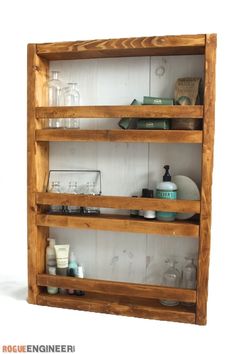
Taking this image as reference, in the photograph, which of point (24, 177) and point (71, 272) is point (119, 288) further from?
point (24, 177)

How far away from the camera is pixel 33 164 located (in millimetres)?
1339

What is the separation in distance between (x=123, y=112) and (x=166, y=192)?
300 millimetres

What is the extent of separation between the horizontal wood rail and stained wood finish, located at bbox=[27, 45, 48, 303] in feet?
0.15

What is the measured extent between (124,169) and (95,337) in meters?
0.58

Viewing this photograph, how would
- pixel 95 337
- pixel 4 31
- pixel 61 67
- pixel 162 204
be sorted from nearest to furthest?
1. pixel 95 337
2. pixel 162 204
3. pixel 61 67
4. pixel 4 31

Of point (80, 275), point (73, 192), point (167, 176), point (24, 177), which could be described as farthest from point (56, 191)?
point (167, 176)

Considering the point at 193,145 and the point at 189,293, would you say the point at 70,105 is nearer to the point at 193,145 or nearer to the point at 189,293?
the point at 193,145

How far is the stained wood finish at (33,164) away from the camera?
1.32 metres

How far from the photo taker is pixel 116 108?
1.24 m

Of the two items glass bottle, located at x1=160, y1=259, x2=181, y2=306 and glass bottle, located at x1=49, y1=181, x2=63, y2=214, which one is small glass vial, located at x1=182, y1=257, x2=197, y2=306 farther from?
glass bottle, located at x1=49, y1=181, x2=63, y2=214

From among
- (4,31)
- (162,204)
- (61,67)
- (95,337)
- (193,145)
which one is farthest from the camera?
(4,31)

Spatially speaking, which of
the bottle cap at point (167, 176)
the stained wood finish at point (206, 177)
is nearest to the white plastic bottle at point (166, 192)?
the bottle cap at point (167, 176)

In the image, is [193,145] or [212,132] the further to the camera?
[193,145]

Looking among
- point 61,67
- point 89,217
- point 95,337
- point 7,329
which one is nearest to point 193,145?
point 89,217
